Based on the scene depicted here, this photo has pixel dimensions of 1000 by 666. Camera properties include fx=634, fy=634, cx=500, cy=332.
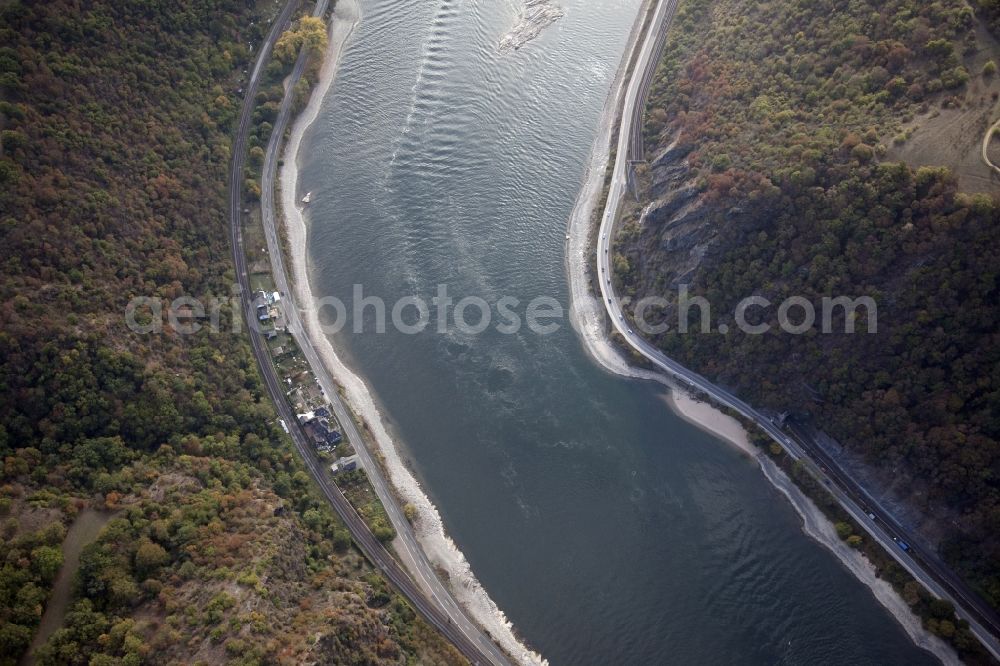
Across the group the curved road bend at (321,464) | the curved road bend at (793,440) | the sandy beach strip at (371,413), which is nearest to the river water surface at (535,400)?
the sandy beach strip at (371,413)

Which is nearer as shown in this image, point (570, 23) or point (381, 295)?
point (381, 295)

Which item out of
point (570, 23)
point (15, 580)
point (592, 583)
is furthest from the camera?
point (570, 23)

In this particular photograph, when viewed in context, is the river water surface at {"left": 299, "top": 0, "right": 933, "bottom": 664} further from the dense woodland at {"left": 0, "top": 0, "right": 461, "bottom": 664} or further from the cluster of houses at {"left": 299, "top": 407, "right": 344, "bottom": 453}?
the dense woodland at {"left": 0, "top": 0, "right": 461, "bottom": 664}

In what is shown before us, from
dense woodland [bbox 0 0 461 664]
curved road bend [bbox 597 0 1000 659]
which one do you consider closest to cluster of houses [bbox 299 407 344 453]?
dense woodland [bbox 0 0 461 664]

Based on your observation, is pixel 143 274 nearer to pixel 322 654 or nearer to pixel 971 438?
pixel 322 654

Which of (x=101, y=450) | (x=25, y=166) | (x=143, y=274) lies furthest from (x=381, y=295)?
(x=25, y=166)

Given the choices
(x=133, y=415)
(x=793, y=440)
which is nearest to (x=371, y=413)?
(x=133, y=415)

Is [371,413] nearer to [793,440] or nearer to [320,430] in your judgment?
[320,430]
